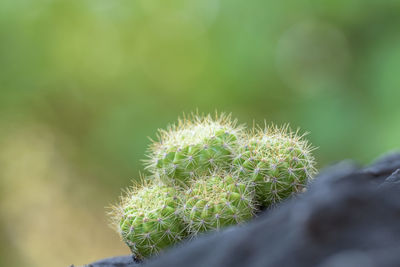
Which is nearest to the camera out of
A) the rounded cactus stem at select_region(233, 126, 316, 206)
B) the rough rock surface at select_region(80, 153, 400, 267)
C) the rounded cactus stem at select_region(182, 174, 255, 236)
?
the rough rock surface at select_region(80, 153, 400, 267)

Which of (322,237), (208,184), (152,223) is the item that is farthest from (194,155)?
(322,237)

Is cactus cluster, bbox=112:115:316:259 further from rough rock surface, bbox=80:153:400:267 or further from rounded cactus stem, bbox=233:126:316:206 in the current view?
rough rock surface, bbox=80:153:400:267

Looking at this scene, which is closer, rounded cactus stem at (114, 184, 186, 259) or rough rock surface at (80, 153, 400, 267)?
rough rock surface at (80, 153, 400, 267)

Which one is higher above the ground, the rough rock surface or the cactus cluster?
the cactus cluster

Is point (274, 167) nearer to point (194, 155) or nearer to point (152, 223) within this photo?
point (194, 155)

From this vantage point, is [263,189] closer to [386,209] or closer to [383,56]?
[386,209]

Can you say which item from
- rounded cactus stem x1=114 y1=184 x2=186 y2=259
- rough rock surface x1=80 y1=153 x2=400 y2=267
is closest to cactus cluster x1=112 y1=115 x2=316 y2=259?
rounded cactus stem x1=114 y1=184 x2=186 y2=259

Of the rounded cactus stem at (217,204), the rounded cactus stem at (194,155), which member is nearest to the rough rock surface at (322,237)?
the rounded cactus stem at (217,204)

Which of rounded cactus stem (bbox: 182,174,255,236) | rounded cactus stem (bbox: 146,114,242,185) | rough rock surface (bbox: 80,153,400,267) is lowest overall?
rough rock surface (bbox: 80,153,400,267)
